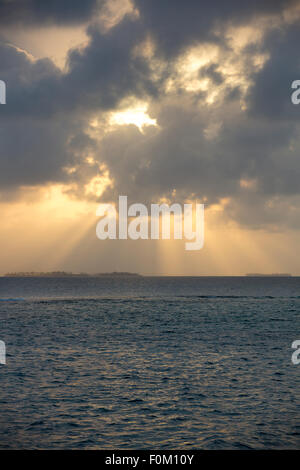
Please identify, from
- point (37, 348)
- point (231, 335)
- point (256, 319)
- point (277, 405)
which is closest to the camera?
point (277, 405)

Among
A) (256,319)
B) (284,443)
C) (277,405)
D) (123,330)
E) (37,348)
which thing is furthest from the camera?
(256,319)

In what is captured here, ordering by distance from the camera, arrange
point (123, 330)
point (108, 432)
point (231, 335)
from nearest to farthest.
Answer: point (108, 432), point (231, 335), point (123, 330)

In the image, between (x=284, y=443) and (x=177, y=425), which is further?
(x=177, y=425)

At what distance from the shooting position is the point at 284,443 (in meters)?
20.2

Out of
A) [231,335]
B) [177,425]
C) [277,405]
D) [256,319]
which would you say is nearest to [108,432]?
[177,425]

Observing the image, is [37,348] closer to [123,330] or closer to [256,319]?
[123,330]

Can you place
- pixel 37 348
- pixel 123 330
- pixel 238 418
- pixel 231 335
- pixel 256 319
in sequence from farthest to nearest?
pixel 256 319 → pixel 123 330 → pixel 231 335 → pixel 37 348 → pixel 238 418

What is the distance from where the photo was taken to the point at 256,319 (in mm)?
83812

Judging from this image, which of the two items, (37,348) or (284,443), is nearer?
(284,443)

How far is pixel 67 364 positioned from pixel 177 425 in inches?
710

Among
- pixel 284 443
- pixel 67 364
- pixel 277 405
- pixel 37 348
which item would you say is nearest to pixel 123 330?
pixel 37 348
